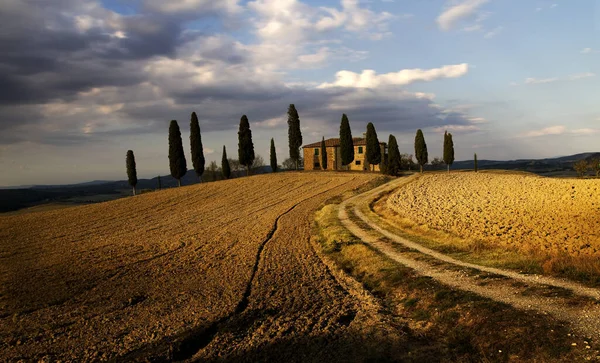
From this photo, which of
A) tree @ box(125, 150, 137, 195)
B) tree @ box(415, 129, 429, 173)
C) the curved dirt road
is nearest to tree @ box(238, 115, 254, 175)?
tree @ box(125, 150, 137, 195)

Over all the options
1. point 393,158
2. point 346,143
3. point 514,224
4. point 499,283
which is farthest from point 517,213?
point 346,143

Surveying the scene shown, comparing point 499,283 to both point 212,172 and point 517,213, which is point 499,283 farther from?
point 212,172

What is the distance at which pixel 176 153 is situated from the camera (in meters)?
65.0

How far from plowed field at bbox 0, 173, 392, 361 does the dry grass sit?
6870 mm

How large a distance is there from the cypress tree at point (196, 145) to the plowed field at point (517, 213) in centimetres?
3809

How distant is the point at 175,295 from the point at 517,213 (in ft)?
73.4

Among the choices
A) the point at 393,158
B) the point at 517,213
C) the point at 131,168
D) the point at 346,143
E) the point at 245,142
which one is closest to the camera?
the point at 517,213

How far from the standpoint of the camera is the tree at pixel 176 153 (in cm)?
6500

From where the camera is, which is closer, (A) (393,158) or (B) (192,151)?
(B) (192,151)

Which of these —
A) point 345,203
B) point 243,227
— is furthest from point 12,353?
point 345,203

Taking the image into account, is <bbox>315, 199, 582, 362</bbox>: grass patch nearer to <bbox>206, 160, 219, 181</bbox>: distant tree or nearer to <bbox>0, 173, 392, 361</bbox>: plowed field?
<bbox>0, 173, 392, 361</bbox>: plowed field

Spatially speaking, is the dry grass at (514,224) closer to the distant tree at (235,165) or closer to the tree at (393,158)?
the tree at (393,158)

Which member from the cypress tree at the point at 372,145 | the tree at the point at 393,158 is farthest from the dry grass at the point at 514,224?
the cypress tree at the point at 372,145

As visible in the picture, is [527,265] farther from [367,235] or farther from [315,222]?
[315,222]
